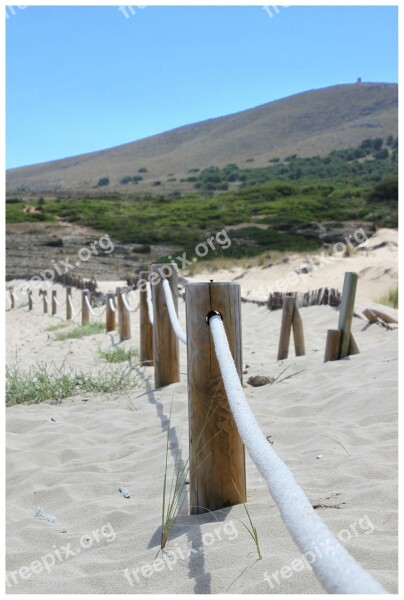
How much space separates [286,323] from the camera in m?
6.76

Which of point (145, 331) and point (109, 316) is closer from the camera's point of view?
point (145, 331)

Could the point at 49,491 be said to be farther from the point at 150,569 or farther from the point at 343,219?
the point at 343,219

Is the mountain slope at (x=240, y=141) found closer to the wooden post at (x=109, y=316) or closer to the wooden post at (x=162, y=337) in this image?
the wooden post at (x=109, y=316)

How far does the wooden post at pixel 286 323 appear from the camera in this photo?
672cm

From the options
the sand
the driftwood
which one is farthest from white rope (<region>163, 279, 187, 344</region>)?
the driftwood

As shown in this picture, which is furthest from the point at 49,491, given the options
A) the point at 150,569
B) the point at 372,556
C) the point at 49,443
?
the point at 372,556

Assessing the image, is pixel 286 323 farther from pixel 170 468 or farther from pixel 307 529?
pixel 307 529

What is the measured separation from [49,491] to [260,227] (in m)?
26.2

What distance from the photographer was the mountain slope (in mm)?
77250

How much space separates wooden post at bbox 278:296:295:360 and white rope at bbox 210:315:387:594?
4794 mm

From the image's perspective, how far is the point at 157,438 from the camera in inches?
162

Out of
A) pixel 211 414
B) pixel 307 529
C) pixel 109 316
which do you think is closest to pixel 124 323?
pixel 109 316

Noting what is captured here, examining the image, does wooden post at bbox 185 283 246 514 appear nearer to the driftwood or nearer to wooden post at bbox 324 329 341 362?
wooden post at bbox 324 329 341 362

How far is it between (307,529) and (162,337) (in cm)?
420
